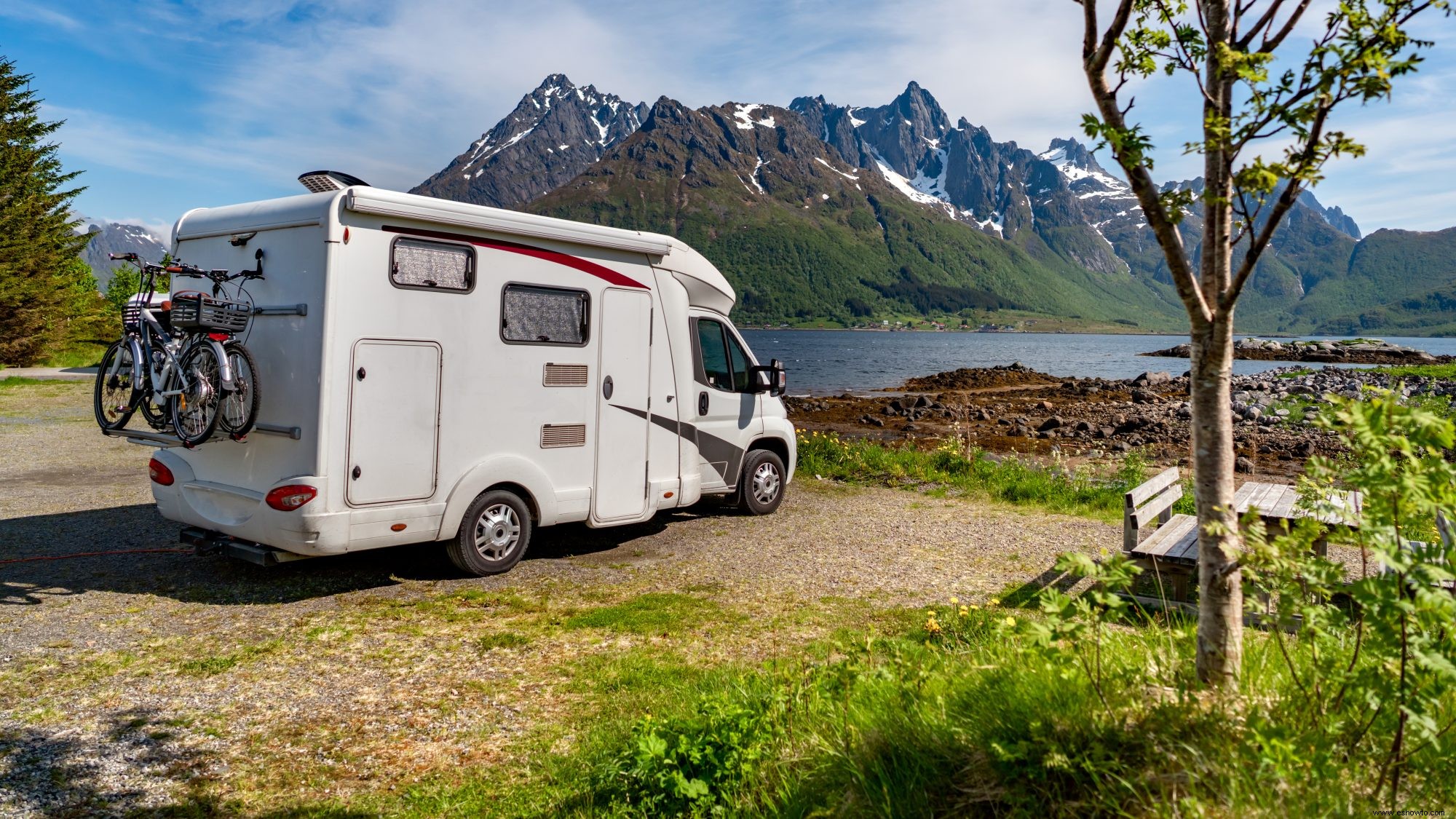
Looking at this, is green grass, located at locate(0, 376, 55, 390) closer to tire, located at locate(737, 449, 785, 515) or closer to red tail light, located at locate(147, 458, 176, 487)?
red tail light, located at locate(147, 458, 176, 487)

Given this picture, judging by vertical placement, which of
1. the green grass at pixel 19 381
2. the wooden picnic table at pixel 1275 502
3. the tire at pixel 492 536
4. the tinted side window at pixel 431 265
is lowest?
the tire at pixel 492 536

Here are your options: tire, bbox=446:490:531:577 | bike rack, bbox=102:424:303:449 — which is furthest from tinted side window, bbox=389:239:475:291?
tire, bbox=446:490:531:577

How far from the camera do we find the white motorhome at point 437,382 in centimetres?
683

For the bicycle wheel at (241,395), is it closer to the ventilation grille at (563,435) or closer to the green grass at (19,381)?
the ventilation grille at (563,435)

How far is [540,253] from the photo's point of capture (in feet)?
26.5

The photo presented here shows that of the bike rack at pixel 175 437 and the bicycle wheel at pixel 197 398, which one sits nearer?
the bike rack at pixel 175 437

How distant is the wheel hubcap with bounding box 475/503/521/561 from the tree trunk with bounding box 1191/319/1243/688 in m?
6.00

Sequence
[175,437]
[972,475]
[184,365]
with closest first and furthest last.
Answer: [184,365], [175,437], [972,475]

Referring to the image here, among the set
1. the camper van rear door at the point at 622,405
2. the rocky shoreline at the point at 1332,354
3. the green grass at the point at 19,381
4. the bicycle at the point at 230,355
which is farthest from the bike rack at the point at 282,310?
the rocky shoreline at the point at 1332,354

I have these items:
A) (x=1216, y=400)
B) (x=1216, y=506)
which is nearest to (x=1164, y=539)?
(x=1216, y=506)

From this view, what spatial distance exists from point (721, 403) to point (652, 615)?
3636 mm

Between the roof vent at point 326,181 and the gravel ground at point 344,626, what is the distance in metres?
3.38

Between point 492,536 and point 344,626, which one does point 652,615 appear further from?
point 344,626

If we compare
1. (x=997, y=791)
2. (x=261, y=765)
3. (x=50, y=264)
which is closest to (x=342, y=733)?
(x=261, y=765)
